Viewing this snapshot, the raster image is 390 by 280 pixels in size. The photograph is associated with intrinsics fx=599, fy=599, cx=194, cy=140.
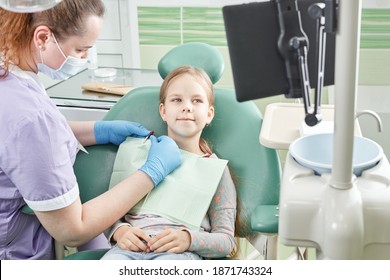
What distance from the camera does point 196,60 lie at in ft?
6.02

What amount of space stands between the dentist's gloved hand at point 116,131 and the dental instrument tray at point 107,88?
67 centimetres

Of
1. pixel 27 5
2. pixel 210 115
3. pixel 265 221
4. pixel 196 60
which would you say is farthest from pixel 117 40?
pixel 27 5

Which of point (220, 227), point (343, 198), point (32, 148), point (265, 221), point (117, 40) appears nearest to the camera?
point (343, 198)

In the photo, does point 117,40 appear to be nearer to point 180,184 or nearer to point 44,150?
point 180,184

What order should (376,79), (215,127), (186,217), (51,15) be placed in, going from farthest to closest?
(376,79) → (215,127) → (186,217) → (51,15)

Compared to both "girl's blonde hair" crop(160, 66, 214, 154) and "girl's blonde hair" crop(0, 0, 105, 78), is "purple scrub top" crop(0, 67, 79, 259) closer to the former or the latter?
"girl's blonde hair" crop(0, 0, 105, 78)

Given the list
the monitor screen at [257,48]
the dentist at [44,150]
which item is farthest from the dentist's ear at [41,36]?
the monitor screen at [257,48]

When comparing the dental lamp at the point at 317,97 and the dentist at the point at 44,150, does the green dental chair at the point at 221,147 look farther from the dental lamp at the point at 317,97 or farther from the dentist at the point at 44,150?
the dental lamp at the point at 317,97

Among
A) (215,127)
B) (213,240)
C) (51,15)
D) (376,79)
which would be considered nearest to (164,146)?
(215,127)

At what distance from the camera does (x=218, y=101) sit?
181 cm

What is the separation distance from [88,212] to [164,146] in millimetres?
298

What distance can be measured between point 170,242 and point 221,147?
0.37 meters

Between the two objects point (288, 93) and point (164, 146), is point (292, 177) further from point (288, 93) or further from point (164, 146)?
point (164, 146)

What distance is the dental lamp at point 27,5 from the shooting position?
100 cm
